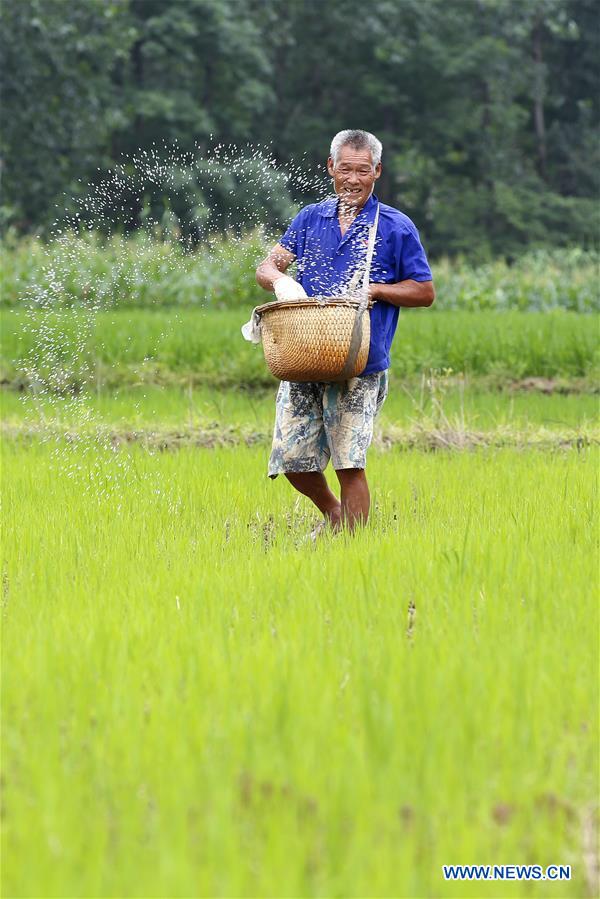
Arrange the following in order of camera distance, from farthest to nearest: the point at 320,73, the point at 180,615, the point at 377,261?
the point at 320,73 → the point at 377,261 → the point at 180,615

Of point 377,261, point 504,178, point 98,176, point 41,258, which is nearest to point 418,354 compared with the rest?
point 377,261

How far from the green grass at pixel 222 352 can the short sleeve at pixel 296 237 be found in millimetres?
5461

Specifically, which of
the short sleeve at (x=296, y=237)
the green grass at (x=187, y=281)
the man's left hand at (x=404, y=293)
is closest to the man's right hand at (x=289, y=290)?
the man's left hand at (x=404, y=293)

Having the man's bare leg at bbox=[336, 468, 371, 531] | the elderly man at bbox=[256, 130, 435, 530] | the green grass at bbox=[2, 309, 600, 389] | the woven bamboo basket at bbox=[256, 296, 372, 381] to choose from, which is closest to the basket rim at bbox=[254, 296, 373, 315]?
the woven bamboo basket at bbox=[256, 296, 372, 381]

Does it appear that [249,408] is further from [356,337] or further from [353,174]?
[356,337]

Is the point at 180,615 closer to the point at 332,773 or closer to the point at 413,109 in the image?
the point at 332,773

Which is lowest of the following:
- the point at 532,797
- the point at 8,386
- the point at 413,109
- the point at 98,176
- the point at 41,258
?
the point at 532,797

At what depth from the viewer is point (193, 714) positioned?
225 cm

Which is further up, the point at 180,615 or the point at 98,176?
the point at 98,176

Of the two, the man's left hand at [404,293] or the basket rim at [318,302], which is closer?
the basket rim at [318,302]

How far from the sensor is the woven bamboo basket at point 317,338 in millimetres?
3805

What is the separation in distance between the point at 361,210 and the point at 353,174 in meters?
0.18

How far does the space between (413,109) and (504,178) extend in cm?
298

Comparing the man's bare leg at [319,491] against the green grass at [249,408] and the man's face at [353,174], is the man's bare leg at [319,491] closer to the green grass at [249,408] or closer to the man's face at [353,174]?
the man's face at [353,174]
